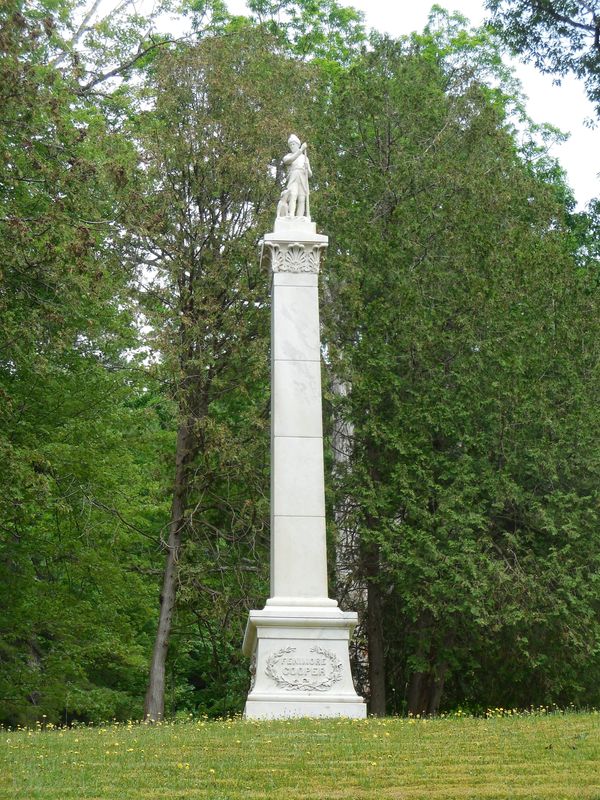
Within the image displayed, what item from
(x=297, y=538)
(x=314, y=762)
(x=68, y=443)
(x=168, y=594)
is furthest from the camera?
(x=68, y=443)

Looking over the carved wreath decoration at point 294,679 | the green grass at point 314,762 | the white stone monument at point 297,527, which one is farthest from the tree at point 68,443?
the green grass at point 314,762

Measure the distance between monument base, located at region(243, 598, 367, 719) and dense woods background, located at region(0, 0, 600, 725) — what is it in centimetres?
545

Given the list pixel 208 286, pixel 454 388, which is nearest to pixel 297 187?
pixel 208 286

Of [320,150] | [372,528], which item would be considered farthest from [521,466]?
[320,150]

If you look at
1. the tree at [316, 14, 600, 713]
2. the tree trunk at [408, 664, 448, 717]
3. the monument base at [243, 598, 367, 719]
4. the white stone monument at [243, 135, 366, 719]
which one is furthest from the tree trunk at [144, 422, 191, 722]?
the monument base at [243, 598, 367, 719]

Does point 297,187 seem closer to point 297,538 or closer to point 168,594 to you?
point 297,538

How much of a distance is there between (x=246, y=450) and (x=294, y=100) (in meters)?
8.46

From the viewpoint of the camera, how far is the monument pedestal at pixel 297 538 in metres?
15.0

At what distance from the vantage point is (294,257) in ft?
56.9

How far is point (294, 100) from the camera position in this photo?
83.7 feet

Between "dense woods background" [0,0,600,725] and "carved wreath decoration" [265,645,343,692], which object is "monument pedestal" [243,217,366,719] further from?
"dense woods background" [0,0,600,725]

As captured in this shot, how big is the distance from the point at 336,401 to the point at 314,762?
13121 mm

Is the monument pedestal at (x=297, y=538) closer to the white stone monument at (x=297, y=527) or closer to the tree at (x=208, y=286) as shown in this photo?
the white stone monument at (x=297, y=527)

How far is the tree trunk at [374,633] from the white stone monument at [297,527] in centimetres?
555
